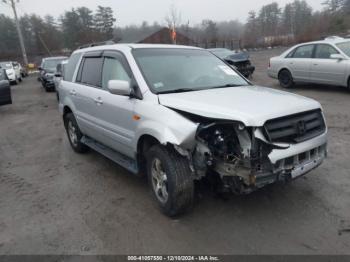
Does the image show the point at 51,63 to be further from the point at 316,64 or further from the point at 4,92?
the point at 316,64

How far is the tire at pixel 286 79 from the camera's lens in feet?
37.3

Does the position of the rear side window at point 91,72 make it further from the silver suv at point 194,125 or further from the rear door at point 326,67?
the rear door at point 326,67

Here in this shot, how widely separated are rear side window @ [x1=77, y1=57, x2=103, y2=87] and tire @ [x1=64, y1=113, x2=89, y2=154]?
87cm

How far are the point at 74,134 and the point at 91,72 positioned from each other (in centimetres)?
150

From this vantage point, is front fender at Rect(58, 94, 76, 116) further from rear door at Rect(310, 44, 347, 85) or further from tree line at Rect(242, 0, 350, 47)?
tree line at Rect(242, 0, 350, 47)

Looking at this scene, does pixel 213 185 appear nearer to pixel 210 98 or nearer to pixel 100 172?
pixel 210 98

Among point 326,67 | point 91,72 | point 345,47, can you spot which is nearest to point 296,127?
point 91,72

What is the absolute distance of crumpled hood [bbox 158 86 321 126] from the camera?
3.08 metres

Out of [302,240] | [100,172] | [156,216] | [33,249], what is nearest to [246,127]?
[302,240]

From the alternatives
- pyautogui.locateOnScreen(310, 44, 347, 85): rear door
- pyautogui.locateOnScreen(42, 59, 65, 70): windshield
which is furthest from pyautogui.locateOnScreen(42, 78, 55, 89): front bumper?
pyautogui.locateOnScreen(310, 44, 347, 85): rear door

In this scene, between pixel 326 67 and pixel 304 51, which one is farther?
pixel 304 51

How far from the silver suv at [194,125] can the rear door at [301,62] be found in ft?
22.5

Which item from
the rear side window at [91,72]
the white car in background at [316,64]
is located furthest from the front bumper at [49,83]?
the rear side window at [91,72]

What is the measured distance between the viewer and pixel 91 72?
5.18 meters
